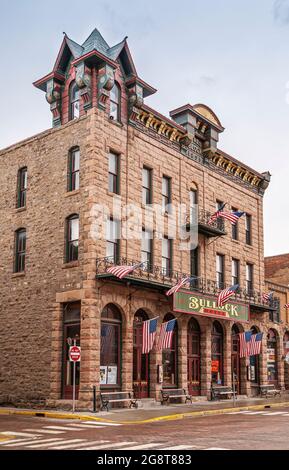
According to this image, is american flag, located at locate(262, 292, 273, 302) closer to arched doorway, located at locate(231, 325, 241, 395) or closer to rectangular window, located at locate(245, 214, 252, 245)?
arched doorway, located at locate(231, 325, 241, 395)

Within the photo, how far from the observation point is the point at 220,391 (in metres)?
33.6

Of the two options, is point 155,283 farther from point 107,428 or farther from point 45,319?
point 107,428

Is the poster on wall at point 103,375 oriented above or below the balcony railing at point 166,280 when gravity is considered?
below

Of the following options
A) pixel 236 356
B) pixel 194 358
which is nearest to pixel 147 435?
pixel 194 358

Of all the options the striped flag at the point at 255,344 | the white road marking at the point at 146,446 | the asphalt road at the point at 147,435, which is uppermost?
the striped flag at the point at 255,344

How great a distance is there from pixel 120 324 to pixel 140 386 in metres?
3.25

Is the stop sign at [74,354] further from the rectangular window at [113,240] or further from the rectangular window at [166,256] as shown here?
the rectangular window at [166,256]

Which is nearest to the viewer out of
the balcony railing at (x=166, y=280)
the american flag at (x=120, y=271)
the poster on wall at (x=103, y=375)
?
the american flag at (x=120, y=271)

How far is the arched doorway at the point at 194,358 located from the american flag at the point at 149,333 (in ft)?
16.7

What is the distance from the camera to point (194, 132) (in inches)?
1380

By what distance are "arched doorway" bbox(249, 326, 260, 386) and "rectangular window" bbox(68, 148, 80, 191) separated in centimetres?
1683

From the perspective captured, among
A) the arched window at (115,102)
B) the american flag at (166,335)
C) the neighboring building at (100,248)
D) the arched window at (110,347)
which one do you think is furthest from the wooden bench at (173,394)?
the arched window at (115,102)

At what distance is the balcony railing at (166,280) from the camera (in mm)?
26828
